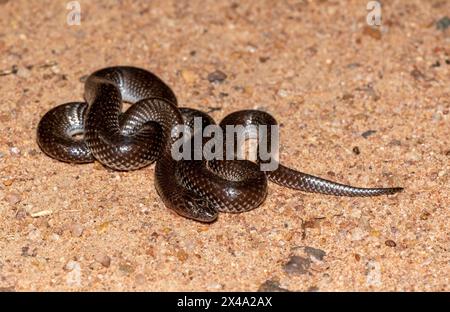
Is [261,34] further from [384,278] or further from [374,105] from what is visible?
[384,278]

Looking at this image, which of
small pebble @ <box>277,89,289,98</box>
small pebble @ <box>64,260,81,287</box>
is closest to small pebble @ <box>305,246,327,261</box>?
small pebble @ <box>64,260,81,287</box>

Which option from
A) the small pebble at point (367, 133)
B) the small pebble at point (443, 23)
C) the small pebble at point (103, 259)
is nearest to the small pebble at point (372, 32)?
the small pebble at point (443, 23)

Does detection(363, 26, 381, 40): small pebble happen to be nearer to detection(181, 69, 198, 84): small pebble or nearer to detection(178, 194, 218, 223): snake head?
detection(181, 69, 198, 84): small pebble

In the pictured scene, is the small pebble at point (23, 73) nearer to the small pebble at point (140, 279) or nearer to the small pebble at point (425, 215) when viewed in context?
the small pebble at point (140, 279)

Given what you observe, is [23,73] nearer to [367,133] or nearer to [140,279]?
[140,279]

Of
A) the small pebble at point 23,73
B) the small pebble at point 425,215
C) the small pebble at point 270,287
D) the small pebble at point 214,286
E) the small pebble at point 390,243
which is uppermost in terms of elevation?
the small pebble at point 23,73
